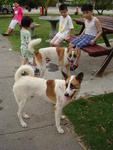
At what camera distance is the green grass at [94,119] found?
13.4 ft

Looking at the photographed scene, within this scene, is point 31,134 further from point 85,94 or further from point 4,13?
point 4,13

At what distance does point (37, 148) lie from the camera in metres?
4.00

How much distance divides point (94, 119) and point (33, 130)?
3.41 feet

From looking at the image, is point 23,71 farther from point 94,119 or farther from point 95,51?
point 95,51

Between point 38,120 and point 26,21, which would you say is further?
point 26,21

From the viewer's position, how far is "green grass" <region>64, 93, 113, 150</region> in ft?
13.4

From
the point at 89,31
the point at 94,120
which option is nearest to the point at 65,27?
the point at 89,31

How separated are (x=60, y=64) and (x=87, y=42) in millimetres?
813

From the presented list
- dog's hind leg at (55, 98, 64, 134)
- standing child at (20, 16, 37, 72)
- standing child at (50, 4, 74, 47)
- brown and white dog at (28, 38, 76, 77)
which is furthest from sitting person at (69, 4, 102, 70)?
dog's hind leg at (55, 98, 64, 134)

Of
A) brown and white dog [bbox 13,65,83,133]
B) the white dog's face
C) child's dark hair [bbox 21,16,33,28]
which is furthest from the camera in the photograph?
child's dark hair [bbox 21,16,33,28]

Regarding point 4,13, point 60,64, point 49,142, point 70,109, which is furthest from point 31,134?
point 4,13

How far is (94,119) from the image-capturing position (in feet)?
15.4

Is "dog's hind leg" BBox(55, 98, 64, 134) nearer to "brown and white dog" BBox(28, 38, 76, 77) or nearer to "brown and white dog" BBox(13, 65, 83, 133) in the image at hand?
"brown and white dog" BBox(13, 65, 83, 133)

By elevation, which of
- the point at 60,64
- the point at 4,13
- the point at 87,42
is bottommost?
the point at 4,13
